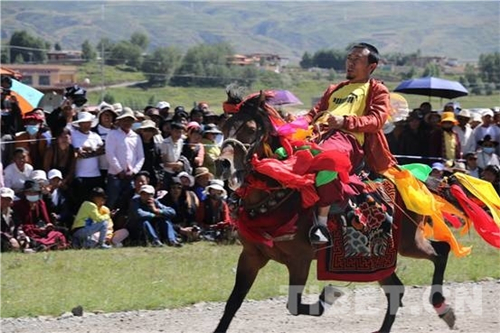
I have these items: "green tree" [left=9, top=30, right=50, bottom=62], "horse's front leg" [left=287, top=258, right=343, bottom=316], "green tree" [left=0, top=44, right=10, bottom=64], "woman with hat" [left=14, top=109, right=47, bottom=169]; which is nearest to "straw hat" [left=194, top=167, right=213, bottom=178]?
"woman with hat" [left=14, top=109, right=47, bottom=169]

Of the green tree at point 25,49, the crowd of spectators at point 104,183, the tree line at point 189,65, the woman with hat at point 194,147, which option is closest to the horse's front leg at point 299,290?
the crowd of spectators at point 104,183

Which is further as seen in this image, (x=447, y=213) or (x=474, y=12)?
(x=474, y=12)

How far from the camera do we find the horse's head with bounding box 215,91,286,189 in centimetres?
755

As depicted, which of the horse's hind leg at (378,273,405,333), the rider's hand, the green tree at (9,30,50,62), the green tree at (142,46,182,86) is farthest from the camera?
the green tree at (9,30,50,62)

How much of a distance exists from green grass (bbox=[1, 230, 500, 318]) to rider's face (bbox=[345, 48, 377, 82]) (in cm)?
287

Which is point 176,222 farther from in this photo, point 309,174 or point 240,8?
point 240,8

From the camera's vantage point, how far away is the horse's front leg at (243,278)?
7977mm

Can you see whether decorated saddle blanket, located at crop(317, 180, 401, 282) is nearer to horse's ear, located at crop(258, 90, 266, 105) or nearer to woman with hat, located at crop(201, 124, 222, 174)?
horse's ear, located at crop(258, 90, 266, 105)

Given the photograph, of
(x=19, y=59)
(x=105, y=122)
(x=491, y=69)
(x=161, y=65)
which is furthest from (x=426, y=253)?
(x=161, y=65)

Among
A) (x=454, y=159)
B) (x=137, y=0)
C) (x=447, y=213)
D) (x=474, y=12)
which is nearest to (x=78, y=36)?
(x=137, y=0)

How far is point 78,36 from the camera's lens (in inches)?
4259

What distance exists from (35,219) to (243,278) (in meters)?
5.67

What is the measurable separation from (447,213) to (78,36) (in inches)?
4014

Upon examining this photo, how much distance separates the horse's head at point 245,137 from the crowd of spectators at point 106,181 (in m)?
4.73
